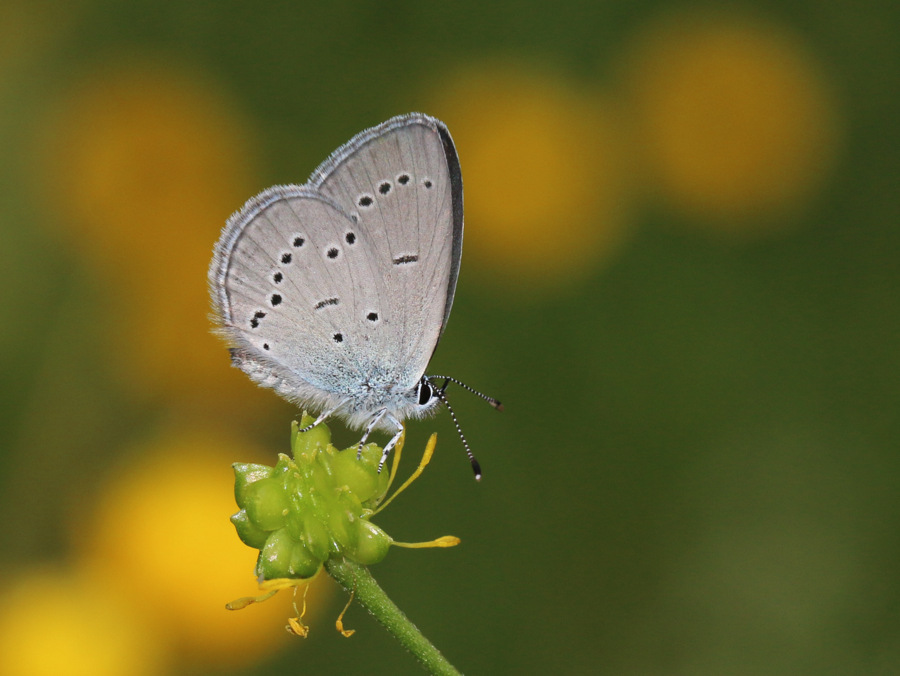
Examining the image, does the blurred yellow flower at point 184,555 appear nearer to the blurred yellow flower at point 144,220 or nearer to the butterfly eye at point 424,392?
the blurred yellow flower at point 144,220

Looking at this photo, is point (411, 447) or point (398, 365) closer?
point (398, 365)

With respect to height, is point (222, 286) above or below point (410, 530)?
above

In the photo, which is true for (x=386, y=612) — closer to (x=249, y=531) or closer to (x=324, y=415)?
(x=249, y=531)

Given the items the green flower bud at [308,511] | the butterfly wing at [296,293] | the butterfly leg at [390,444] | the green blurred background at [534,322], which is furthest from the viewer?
the green blurred background at [534,322]

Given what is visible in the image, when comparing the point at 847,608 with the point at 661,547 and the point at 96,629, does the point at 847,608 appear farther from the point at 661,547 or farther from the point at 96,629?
the point at 96,629

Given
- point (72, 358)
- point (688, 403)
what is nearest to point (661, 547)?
point (688, 403)

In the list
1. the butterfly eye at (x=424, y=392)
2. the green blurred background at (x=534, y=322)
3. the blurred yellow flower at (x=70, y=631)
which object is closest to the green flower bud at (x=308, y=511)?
the butterfly eye at (x=424, y=392)
